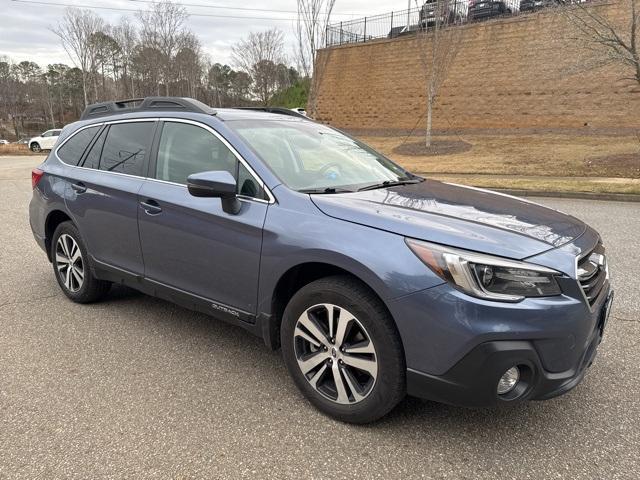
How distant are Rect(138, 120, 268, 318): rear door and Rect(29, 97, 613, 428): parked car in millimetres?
11

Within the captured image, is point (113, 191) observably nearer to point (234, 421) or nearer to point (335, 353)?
point (234, 421)

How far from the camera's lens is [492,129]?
24234mm

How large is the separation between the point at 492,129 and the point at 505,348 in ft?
78.8

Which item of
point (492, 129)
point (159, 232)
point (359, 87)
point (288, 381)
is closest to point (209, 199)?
point (159, 232)

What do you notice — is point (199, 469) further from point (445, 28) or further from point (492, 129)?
point (492, 129)

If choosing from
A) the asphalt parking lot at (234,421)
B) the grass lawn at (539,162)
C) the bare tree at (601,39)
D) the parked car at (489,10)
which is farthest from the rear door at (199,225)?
the parked car at (489,10)

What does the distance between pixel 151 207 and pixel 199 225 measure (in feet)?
1.80

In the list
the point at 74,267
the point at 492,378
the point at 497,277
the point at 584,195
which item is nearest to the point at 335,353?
the point at 492,378

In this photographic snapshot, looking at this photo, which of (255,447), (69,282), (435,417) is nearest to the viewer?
(255,447)

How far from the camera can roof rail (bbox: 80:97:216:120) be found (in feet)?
12.0

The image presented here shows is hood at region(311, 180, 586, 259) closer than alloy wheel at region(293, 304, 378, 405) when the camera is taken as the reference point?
Yes

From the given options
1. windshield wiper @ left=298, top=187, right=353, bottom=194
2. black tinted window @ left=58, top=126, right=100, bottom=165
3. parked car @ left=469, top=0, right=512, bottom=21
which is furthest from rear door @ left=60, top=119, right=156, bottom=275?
parked car @ left=469, top=0, right=512, bottom=21

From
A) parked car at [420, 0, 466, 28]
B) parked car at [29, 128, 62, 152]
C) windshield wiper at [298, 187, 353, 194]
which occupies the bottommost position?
parked car at [29, 128, 62, 152]

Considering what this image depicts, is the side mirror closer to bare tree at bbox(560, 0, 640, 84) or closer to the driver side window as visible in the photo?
the driver side window
